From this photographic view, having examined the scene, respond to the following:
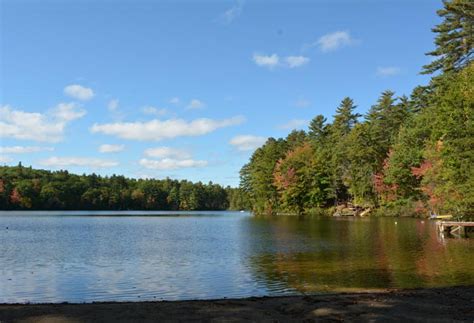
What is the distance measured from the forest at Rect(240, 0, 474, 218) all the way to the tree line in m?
34.9

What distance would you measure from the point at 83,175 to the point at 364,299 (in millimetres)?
179574

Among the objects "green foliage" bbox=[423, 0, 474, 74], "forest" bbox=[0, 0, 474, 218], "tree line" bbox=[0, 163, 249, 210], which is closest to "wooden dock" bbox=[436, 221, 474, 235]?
"forest" bbox=[0, 0, 474, 218]

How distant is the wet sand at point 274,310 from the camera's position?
982 centimetres

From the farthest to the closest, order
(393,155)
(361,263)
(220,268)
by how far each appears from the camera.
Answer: (393,155)
(361,263)
(220,268)

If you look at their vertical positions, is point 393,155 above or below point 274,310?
above

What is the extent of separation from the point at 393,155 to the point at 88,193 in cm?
12081

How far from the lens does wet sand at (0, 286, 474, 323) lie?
9820 millimetres

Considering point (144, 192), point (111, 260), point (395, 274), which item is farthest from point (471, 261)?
point (144, 192)

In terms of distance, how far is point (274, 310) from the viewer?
427 inches

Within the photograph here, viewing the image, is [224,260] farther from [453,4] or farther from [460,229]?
[453,4]

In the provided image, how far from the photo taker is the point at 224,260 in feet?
80.7

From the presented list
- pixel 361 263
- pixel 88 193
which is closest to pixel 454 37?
pixel 361 263

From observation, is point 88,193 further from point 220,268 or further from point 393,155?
point 220,268

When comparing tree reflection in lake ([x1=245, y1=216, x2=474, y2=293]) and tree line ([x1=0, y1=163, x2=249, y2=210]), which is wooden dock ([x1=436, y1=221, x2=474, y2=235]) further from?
tree line ([x1=0, y1=163, x2=249, y2=210])
